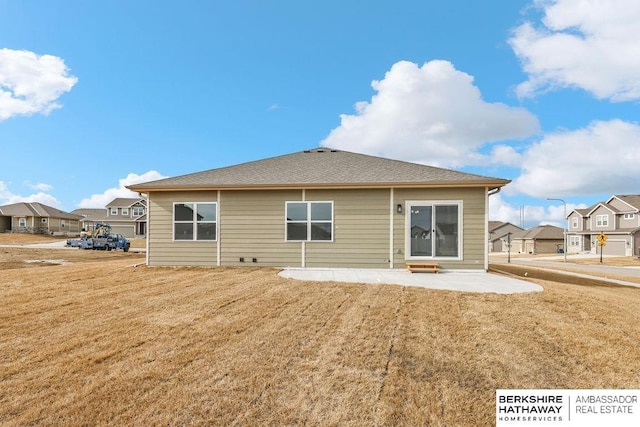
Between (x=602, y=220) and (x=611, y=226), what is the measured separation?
1.76 m

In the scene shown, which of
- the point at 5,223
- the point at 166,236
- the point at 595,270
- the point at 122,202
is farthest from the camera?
the point at 122,202

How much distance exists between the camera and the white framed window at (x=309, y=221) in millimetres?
10383

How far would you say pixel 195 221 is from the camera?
10961 mm

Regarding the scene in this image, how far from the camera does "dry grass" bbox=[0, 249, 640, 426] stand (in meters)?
2.60

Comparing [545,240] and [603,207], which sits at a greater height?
[603,207]

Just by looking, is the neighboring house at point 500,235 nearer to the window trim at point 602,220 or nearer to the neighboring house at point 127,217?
the window trim at point 602,220

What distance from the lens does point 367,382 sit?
305 cm

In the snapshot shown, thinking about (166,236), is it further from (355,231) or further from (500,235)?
(500,235)

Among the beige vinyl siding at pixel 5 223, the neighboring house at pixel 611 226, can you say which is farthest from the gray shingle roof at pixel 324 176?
the beige vinyl siding at pixel 5 223

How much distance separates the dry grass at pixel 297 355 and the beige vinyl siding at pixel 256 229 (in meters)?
3.99

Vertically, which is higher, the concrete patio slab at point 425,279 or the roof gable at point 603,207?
the roof gable at point 603,207

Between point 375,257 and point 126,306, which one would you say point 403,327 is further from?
point 375,257

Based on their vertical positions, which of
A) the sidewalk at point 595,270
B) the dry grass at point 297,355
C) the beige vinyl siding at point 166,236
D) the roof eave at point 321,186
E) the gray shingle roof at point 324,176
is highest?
the gray shingle roof at point 324,176

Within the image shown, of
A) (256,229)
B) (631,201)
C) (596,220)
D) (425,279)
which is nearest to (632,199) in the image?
(631,201)
